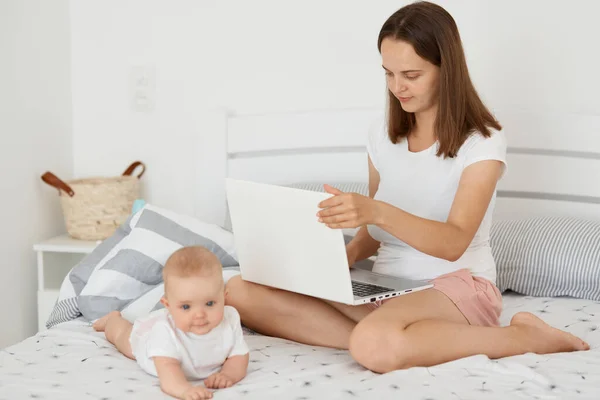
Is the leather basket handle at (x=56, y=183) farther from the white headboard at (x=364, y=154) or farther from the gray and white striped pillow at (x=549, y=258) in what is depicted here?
the gray and white striped pillow at (x=549, y=258)

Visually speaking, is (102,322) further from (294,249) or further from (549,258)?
(549,258)

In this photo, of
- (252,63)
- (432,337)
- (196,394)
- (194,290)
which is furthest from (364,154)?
(196,394)

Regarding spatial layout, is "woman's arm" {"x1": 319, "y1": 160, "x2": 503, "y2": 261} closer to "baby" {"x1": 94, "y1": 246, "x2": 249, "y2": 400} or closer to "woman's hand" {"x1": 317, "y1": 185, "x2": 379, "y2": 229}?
"woman's hand" {"x1": 317, "y1": 185, "x2": 379, "y2": 229}

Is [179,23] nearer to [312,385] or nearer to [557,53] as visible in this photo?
[557,53]

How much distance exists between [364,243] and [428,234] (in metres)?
0.37

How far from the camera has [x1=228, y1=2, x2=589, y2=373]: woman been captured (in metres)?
1.55

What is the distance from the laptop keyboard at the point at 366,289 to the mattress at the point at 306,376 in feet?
0.44

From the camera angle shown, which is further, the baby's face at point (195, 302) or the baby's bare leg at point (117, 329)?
the baby's bare leg at point (117, 329)

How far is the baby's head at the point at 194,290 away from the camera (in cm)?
146

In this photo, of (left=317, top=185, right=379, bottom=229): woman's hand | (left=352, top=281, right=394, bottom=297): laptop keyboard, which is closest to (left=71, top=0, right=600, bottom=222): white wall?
(left=352, top=281, right=394, bottom=297): laptop keyboard

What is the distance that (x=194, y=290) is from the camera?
1453 millimetres

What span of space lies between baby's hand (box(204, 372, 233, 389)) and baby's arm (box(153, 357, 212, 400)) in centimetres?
4

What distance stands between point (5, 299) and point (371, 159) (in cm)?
134

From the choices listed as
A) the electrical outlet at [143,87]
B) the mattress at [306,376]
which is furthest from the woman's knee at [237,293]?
the electrical outlet at [143,87]
